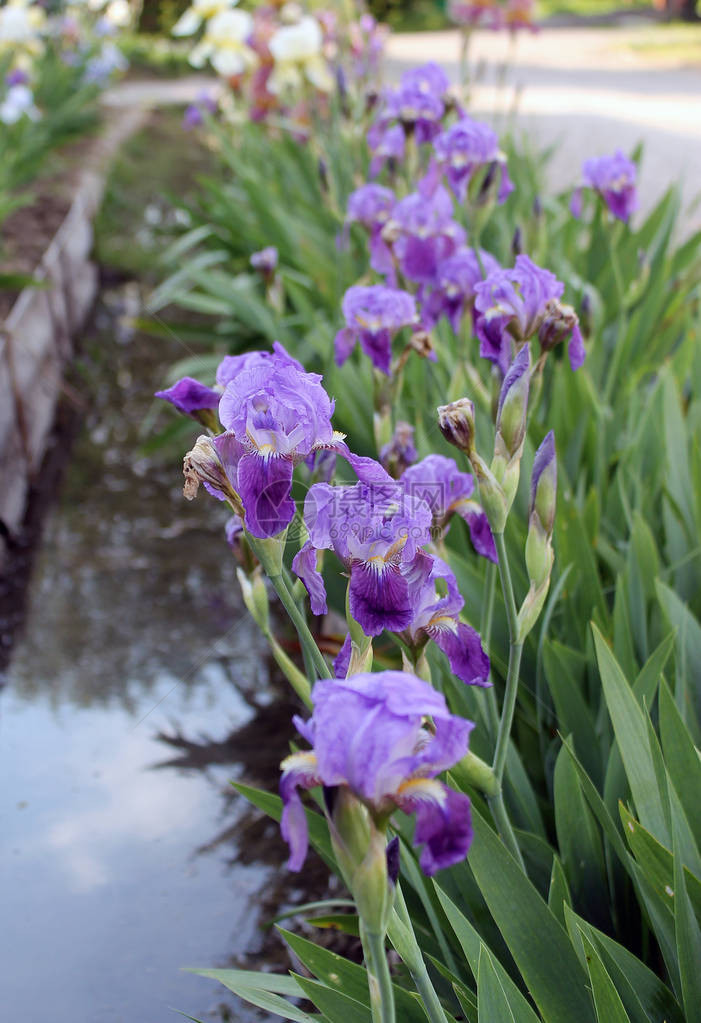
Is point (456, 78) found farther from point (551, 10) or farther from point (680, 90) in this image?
point (551, 10)

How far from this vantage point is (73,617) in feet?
6.86

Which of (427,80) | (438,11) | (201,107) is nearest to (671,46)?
(438,11)

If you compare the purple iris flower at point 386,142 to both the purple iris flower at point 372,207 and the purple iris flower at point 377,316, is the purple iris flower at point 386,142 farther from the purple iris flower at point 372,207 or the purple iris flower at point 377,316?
the purple iris flower at point 377,316

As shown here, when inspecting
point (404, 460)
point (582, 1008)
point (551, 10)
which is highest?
point (404, 460)

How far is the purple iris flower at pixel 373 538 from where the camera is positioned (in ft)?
2.17

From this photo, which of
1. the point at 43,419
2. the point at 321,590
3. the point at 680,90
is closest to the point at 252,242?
the point at 43,419

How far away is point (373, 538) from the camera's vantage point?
0.67 m

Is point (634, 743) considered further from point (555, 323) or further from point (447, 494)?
point (555, 323)

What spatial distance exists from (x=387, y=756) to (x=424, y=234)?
1168 millimetres

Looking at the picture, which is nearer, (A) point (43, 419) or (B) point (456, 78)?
(A) point (43, 419)

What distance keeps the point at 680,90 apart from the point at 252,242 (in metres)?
5.63

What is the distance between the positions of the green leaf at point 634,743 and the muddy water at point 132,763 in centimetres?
64

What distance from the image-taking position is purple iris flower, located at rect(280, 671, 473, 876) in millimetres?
511

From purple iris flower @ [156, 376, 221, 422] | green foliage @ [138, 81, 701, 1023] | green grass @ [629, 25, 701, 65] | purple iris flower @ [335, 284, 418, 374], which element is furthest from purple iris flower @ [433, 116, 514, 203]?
green grass @ [629, 25, 701, 65]
